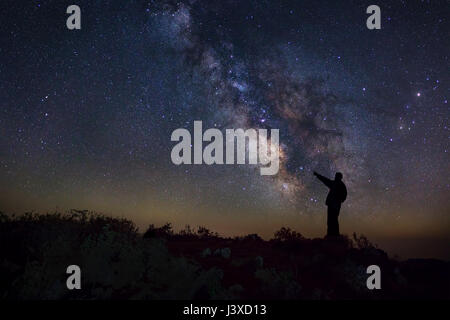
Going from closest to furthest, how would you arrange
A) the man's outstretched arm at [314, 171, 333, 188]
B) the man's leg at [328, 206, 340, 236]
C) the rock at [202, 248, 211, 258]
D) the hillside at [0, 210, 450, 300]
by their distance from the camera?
the hillside at [0, 210, 450, 300] → the rock at [202, 248, 211, 258] → the man's leg at [328, 206, 340, 236] → the man's outstretched arm at [314, 171, 333, 188]

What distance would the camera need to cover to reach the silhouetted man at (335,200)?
10.5 meters

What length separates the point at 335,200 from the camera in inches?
416

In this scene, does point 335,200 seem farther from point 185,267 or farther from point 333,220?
point 185,267

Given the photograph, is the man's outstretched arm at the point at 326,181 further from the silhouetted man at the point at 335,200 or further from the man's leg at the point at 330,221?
the man's leg at the point at 330,221

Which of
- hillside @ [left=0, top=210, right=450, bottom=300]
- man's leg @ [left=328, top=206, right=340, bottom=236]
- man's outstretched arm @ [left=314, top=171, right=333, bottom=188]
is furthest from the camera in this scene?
man's outstretched arm @ [left=314, top=171, right=333, bottom=188]

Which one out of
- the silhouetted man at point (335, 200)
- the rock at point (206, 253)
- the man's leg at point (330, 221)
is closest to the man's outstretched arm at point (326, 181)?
the silhouetted man at point (335, 200)

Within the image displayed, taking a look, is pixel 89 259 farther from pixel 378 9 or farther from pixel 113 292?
pixel 378 9

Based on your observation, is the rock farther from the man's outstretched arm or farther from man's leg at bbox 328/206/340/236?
the man's outstretched arm

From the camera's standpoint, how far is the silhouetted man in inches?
412

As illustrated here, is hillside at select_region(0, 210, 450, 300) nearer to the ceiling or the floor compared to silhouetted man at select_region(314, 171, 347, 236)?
nearer to the floor

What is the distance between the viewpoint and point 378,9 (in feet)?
27.6

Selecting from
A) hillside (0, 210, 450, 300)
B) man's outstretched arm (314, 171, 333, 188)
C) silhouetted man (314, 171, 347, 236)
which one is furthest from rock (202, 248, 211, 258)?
man's outstretched arm (314, 171, 333, 188)

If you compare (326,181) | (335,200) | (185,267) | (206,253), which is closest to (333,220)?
(335,200)
